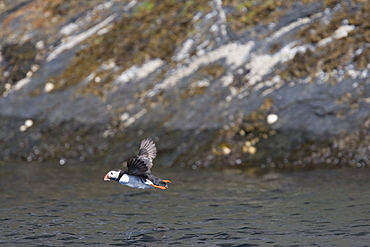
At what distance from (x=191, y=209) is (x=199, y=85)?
942cm

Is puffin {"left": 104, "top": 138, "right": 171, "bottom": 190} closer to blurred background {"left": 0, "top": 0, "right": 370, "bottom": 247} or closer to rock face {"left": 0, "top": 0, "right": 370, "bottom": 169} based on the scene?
blurred background {"left": 0, "top": 0, "right": 370, "bottom": 247}

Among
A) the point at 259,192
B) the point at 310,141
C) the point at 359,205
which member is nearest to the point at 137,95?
the point at 310,141

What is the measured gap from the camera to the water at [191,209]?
38.8 feet

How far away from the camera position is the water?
38.8ft

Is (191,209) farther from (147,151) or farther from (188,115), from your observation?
(188,115)

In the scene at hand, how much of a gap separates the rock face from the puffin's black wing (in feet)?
26.7

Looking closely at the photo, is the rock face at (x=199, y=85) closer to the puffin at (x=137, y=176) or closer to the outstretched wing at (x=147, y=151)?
the outstretched wing at (x=147, y=151)

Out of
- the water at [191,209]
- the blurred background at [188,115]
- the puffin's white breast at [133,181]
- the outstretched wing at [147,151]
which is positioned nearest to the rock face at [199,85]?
the blurred background at [188,115]

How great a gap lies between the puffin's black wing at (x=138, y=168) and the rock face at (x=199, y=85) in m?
8.13

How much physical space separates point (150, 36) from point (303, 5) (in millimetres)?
6774

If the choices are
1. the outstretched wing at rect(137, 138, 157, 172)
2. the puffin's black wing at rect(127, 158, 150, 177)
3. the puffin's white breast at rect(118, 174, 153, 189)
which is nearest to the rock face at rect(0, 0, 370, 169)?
the outstretched wing at rect(137, 138, 157, 172)

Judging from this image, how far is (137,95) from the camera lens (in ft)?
79.5

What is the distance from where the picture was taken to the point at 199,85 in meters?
23.5

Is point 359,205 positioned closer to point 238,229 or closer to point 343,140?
point 238,229
